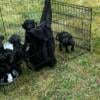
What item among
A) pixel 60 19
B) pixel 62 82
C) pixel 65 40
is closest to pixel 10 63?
pixel 62 82

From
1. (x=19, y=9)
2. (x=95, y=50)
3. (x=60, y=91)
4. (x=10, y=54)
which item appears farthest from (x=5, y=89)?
(x=19, y=9)

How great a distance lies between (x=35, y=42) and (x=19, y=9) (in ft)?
7.49

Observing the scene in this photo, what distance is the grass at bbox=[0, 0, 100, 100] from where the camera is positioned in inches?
138

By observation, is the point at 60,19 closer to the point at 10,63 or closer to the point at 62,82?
the point at 62,82

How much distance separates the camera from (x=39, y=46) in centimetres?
378

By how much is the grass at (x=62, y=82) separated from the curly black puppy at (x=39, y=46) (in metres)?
0.16

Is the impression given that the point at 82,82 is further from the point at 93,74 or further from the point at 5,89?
the point at 5,89

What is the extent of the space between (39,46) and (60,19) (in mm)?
1361

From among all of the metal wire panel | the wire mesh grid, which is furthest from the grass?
the metal wire panel

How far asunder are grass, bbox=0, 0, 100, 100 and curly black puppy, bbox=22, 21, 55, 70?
0.16 metres

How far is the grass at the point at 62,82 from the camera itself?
349 centimetres

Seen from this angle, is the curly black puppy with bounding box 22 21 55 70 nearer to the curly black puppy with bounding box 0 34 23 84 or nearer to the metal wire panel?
the curly black puppy with bounding box 0 34 23 84

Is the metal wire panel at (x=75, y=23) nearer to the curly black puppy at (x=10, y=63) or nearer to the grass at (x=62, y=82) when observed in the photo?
the grass at (x=62, y=82)

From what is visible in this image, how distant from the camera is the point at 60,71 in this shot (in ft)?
12.9
